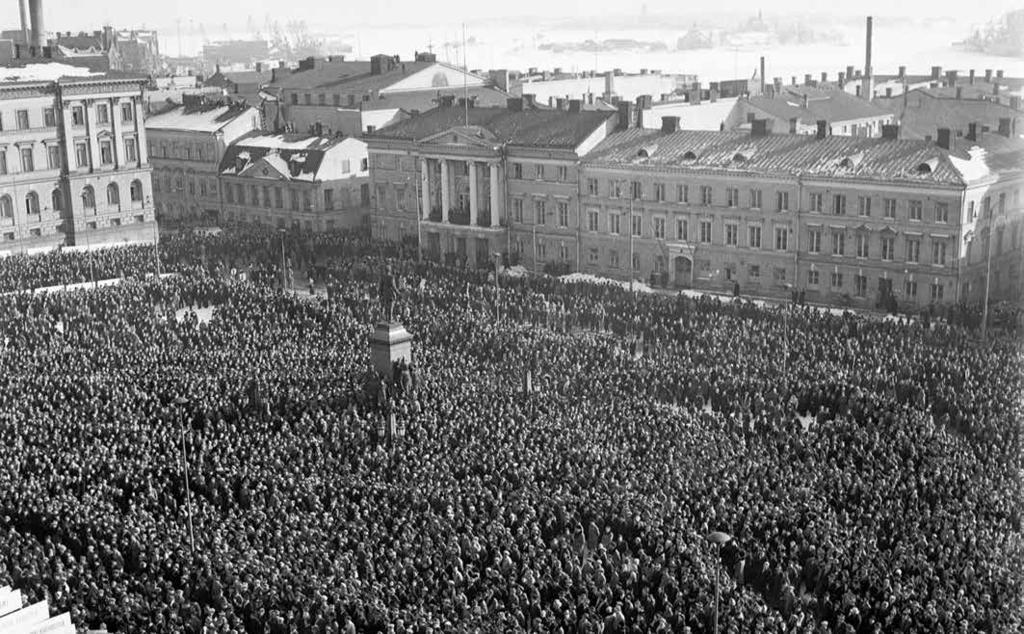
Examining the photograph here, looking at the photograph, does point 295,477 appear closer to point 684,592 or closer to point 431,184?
point 684,592

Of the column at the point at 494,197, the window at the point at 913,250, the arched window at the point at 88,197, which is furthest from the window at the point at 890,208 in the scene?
the arched window at the point at 88,197

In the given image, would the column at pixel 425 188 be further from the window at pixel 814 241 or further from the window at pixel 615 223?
the window at pixel 814 241

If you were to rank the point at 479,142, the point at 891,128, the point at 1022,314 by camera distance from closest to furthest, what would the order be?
1. the point at 1022,314
2. the point at 891,128
3. the point at 479,142

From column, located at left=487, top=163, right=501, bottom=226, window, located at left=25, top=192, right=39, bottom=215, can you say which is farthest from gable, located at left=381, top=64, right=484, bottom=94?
window, located at left=25, top=192, right=39, bottom=215

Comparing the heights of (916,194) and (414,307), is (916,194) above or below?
above

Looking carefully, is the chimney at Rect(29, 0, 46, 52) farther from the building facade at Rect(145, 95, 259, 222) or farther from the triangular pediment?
the triangular pediment

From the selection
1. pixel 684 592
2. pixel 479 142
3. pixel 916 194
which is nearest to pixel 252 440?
pixel 684 592
